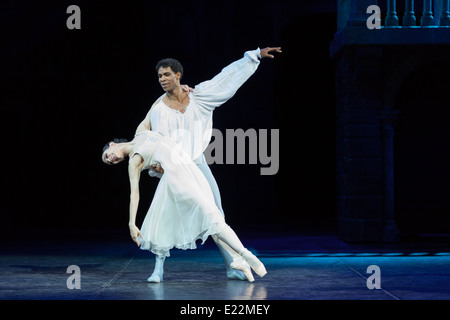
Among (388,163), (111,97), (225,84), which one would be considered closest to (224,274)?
(225,84)

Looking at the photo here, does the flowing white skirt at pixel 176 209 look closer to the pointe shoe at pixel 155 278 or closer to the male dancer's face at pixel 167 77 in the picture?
the pointe shoe at pixel 155 278

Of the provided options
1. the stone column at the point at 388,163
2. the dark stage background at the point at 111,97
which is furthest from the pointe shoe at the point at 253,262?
the dark stage background at the point at 111,97

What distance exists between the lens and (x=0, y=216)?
44.7ft

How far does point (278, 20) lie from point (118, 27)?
297 centimetres

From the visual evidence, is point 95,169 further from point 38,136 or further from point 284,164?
point 284,164

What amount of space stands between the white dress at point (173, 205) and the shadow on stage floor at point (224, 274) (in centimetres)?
42

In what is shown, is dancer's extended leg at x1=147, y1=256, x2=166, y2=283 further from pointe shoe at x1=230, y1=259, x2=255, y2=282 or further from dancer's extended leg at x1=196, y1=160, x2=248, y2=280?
pointe shoe at x1=230, y1=259, x2=255, y2=282

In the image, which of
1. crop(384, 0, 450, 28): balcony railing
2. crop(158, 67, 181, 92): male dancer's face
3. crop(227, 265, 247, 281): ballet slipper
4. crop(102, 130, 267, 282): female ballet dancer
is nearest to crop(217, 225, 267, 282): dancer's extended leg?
crop(102, 130, 267, 282): female ballet dancer

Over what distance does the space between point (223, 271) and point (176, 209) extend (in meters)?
1.34

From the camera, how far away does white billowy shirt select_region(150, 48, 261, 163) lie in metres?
7.01

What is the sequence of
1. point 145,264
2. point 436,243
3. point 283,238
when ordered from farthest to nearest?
1. point 283,238
2. point 436,243
3. point 145,264

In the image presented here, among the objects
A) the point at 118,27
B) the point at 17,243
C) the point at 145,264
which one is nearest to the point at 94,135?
the point at 118,27

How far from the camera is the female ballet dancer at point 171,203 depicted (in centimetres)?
669

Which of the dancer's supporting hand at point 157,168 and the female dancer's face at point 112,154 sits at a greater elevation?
the female dancer's face at point 112,154
